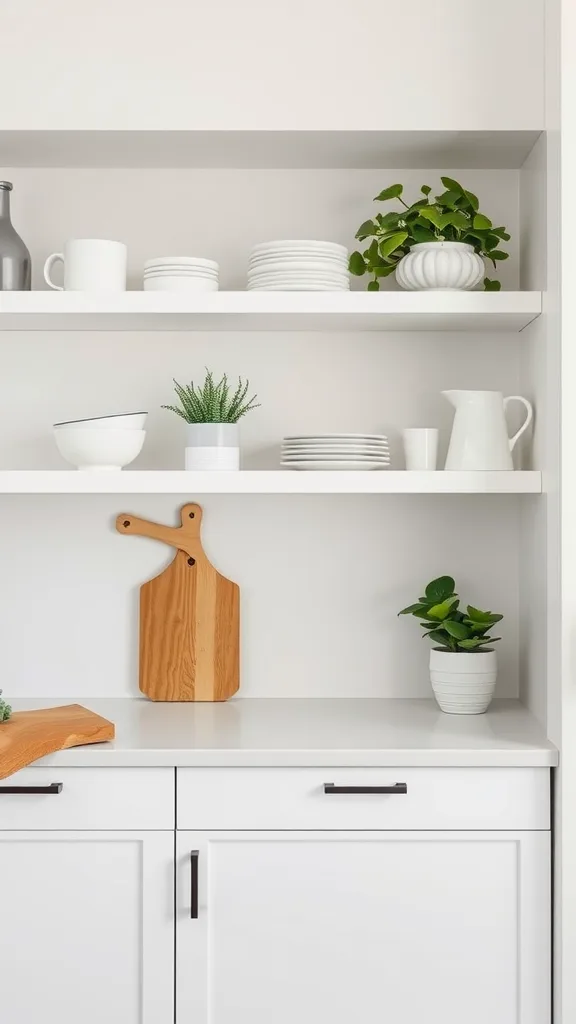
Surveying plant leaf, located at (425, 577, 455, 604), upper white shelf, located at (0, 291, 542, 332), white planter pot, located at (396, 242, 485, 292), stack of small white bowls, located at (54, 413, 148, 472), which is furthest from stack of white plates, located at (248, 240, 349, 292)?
plant leaf, located at (425, 577, 455, 604)

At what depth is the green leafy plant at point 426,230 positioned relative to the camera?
2.17 m

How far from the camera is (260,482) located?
2121 millimetres

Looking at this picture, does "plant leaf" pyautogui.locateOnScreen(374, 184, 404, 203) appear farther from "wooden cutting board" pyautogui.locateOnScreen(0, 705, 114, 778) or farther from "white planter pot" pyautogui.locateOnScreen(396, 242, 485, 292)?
"wooden cutting board" pyautogui.locateOnScreen(0, 705, 114, 778)

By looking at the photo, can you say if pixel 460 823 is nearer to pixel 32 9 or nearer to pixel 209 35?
pixel 209 35

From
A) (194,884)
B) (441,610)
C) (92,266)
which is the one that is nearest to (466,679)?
(441,610)

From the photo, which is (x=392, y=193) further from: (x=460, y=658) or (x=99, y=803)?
(x=99, y=803)

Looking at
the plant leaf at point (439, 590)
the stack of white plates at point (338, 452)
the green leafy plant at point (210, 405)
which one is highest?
the green leafy plant at point (210, 405)

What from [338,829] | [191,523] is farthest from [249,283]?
[338,829]

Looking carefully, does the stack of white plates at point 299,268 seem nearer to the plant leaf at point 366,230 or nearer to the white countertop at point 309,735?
the plant leaf at point 366,230

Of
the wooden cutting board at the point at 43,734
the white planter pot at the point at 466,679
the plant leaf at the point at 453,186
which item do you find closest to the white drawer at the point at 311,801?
the wooden cutting board at the point at 43,734

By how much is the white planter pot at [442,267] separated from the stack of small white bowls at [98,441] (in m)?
0.66

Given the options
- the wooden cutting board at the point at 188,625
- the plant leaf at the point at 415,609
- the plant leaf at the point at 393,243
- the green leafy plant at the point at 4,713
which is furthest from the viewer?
the wooden cutting board at the point at 188,625

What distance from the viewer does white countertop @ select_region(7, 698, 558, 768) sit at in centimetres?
192

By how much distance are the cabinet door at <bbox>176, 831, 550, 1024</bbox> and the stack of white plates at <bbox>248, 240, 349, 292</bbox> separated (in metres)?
1.09
